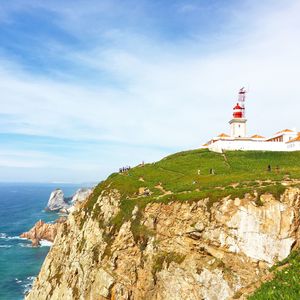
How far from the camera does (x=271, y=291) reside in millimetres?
14570

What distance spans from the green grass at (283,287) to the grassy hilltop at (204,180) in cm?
6

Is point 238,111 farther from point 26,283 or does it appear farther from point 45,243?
point 45,243

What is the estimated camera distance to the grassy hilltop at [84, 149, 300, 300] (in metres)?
A: 40.0

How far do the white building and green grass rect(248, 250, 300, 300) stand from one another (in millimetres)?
59803

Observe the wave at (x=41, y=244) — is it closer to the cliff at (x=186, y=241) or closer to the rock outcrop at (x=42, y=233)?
the rock outcrop at (x=42, y=233)

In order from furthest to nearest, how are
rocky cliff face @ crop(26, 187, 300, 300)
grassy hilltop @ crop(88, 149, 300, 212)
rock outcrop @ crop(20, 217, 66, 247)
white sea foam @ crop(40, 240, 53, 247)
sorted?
rock outcrop @ crop(20, 217, 66, 247) < white sea foam @ crop(40, 240, 53, 247) < grassy hilltop @ crop(88, 149, 300, 212) < rocky cliff face @ crop(26, 187, 300, 300)

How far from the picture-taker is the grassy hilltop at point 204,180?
40.0 metres

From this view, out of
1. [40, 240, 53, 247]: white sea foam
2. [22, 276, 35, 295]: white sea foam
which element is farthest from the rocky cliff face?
[40, 240, 53, 247]: white sea foam

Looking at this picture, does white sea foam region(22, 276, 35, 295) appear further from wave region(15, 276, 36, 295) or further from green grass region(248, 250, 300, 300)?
green grass region(248, 250, 300, 300)

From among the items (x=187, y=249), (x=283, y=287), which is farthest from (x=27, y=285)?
(x=283, y=287)

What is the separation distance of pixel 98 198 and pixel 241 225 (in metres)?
25.8

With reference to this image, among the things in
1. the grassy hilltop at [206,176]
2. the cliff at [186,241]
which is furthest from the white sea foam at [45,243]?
the cliff at [186,241]

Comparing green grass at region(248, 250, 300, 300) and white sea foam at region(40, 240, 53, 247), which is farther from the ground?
green grass at region(248, 250, 300, 300)

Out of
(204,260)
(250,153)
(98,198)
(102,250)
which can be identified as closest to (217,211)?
(204,260)
